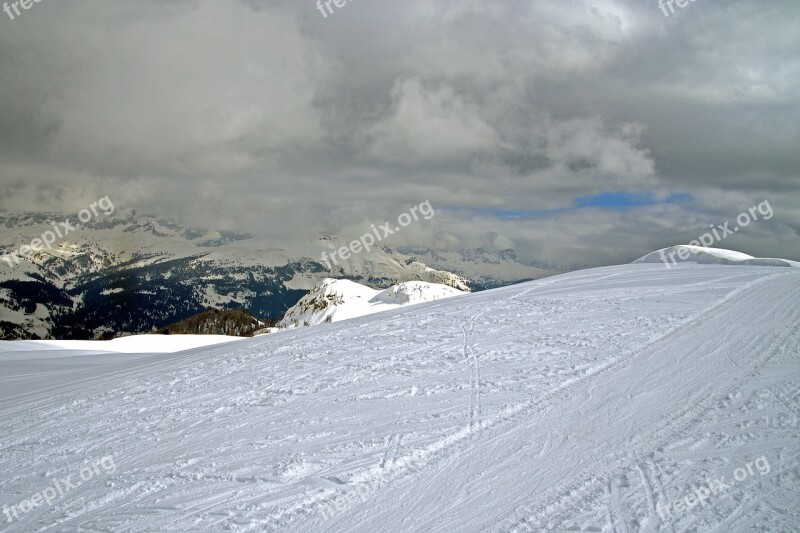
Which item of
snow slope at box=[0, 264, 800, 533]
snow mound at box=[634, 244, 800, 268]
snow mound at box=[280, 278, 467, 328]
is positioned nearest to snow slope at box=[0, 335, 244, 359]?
snow slope at box=[0, 264, 800, 533]

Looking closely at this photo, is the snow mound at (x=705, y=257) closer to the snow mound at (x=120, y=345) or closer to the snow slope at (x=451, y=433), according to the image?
the snow slope at (x=451, y=433)

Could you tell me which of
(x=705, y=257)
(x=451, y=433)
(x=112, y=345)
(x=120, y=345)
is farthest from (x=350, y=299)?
(x=451, y=433)

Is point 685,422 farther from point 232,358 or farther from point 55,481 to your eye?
point 232,358

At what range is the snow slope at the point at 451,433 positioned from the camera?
239 inches

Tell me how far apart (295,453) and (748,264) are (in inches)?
1082

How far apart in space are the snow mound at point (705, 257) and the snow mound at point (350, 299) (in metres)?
55.1

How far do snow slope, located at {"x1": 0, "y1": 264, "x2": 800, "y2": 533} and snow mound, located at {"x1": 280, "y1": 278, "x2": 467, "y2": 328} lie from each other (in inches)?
2863

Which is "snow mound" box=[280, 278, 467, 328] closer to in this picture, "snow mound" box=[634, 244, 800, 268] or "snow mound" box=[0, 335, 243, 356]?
"snow mound" box=[0, 335, 243, 356]

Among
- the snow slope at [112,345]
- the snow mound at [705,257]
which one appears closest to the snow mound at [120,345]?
the snow slope at [112,345]

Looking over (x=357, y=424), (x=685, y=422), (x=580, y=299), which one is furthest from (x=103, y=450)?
(x=580, y=299)

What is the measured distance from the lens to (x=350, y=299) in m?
114

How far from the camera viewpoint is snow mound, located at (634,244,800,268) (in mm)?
26080

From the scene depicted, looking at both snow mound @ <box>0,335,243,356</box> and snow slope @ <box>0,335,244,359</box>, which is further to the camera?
snow mound @ <box>0,335,243,356</box>

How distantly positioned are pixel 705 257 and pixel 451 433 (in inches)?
1081
